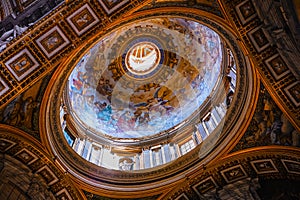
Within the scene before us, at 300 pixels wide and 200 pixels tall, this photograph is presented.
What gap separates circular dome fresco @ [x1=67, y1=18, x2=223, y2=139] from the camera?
16078mm

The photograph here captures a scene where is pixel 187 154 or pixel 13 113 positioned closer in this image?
pixel 13 113

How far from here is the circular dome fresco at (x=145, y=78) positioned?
1608cm

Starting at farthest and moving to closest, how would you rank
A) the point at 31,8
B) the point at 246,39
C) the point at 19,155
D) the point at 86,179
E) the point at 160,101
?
the point at 160,101 < the point at 86,179 < the point at 19,155 < the point at 246,39 < the point at 31,8

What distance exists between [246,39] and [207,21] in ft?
4.34

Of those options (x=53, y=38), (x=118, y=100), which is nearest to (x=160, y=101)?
(x=118, y=100)

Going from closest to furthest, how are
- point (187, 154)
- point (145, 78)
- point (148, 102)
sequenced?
point (187, 154) < point (148, 102) < point (145, 78)

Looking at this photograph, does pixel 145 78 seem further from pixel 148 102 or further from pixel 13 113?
pixel 13 113

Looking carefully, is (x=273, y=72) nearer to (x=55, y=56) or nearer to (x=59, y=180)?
(x=55, y=56)

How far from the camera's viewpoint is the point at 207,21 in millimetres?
11328

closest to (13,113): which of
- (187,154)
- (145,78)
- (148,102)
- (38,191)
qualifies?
(38,191)

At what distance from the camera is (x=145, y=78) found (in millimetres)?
18922

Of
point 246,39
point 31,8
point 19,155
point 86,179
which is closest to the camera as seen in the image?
point 31,8

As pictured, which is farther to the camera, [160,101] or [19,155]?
[160,101]

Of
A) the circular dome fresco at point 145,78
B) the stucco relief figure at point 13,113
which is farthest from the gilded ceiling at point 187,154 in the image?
the circular dome fresco at point 145,78
